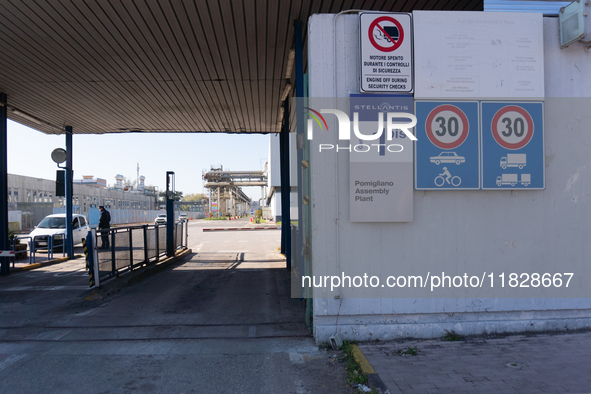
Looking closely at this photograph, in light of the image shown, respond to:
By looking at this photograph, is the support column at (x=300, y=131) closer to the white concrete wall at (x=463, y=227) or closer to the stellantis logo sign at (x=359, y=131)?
the stellantis logo sign at (x=359, y=131)

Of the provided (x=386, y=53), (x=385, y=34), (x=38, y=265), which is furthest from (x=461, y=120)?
(x=38, y=265)

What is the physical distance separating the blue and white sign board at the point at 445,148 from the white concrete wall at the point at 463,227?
0.18m

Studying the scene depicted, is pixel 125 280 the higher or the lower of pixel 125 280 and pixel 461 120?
the lower

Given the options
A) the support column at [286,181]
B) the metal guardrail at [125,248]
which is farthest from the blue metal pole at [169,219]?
the support column at [286,181]

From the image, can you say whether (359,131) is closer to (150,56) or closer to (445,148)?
(445,148)

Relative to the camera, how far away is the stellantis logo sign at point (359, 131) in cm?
451

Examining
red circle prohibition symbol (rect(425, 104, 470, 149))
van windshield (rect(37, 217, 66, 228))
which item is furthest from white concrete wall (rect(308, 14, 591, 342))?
van windshield (rect(37, 217, 66, 228))

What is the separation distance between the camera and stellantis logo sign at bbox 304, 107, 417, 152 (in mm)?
4512

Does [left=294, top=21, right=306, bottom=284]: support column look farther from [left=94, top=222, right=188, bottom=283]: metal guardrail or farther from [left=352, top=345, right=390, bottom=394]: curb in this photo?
[left=94, top=222, right=188, bottom=283]: metal guardrail

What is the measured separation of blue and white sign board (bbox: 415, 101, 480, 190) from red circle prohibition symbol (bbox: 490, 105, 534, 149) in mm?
242

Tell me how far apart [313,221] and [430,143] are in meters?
1.78

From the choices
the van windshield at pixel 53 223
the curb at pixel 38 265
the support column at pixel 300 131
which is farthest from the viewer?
the van windshield at pixel 53 223

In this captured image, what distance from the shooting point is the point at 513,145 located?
15.4ft

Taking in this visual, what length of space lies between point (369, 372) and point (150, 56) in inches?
284
